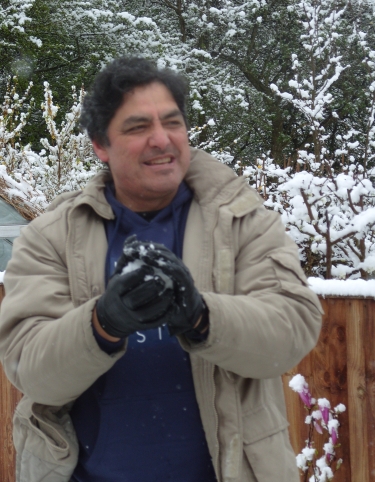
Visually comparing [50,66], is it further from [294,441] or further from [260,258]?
[260,258]

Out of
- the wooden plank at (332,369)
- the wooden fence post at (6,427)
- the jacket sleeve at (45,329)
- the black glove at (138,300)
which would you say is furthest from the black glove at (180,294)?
the wooden fence post at (6,427)

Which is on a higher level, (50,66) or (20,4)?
(20,4)

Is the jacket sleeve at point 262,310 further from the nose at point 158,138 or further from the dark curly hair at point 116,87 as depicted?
the dark curly hair at point 116,87

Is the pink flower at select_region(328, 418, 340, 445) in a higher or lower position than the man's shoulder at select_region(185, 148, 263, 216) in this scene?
lower

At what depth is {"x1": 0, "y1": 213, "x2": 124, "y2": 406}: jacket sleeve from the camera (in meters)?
1.44

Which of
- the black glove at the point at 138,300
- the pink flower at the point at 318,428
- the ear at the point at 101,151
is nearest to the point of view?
the black glove at the point at 138,300

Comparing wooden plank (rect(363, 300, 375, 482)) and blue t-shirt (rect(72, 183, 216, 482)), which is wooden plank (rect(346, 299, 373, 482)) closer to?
wooden plank (rect(363, 300, 375, 482))

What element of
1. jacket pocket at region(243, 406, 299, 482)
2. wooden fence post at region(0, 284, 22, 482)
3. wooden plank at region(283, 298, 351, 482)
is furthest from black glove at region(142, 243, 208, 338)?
wooden fence post at region(0, 284, 22, 482)

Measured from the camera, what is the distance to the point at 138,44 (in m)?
14.2

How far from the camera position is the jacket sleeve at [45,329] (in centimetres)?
144

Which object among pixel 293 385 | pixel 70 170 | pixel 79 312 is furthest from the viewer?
pixel 70 170

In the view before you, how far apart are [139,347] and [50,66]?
48.5ft

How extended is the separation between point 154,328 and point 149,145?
1.63ft

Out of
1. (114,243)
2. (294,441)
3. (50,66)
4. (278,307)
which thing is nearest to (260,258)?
(278,307)
